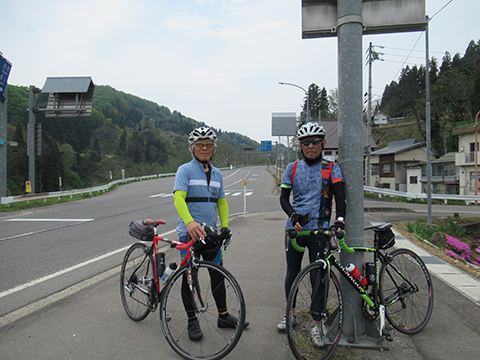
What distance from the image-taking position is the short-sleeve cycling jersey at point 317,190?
3131mm

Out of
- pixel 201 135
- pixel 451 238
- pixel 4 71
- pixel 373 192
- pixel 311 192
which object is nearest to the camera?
pixel 311 192

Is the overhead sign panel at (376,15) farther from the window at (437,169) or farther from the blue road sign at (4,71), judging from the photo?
the window at (437,169)

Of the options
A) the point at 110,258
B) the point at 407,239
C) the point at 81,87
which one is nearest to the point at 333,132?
the point at 81,87

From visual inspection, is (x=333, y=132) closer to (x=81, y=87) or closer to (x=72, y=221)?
(x=81, y=87)

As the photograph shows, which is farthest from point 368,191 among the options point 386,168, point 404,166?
point 386,168

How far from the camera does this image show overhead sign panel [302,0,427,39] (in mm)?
3264

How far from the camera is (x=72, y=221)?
37.9ft

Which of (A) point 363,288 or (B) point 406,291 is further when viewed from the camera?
(B) point 406,291

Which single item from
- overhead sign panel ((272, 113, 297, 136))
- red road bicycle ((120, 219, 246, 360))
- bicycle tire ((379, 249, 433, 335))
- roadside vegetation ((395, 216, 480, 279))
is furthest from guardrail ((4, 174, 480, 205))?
overhead sign panel ((272, 113, 297, 136))

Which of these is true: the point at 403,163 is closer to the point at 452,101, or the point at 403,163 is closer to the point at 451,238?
the point at 452,101

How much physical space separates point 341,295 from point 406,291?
98 cm

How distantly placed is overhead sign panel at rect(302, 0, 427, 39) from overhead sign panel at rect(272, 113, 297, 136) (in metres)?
44.0

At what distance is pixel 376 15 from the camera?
3279mm

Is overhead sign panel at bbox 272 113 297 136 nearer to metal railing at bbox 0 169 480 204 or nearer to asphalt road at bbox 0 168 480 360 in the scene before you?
metal railing at bbox 0 169 480 204
